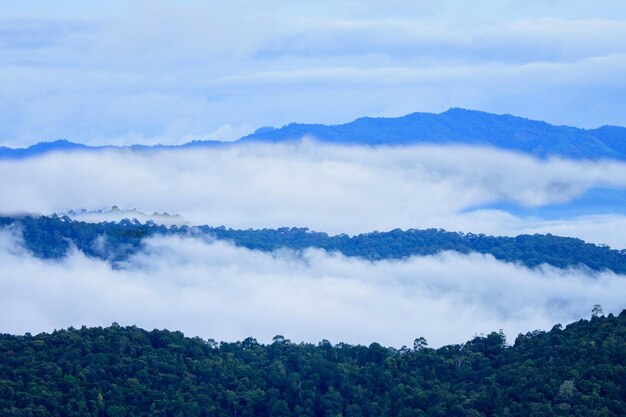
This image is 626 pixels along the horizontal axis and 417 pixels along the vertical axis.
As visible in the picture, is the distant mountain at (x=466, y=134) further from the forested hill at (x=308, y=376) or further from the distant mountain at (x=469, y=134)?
the forested hill at (x=308, y=376)

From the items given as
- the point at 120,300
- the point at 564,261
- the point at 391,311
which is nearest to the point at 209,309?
the point at 120,300

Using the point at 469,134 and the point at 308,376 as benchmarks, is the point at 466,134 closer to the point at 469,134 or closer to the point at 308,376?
the point at 469,134

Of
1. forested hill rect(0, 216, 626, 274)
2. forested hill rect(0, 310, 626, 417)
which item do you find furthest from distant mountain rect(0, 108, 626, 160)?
forested hill rect(0, 310, 626, 417)

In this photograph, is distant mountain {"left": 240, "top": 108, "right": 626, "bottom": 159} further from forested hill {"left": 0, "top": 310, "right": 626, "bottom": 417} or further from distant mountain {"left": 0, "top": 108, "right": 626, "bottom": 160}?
forested hill {"left": 0, "top": 310, "right": 626, "bottom": 417}

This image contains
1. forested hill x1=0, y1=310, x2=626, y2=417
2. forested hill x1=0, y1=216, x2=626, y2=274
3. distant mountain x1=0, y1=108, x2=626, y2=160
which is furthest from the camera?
distant mountain x1=0, y1=108, x2=626, y2=160

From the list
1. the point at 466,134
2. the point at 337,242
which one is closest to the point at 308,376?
the point at 337,242
